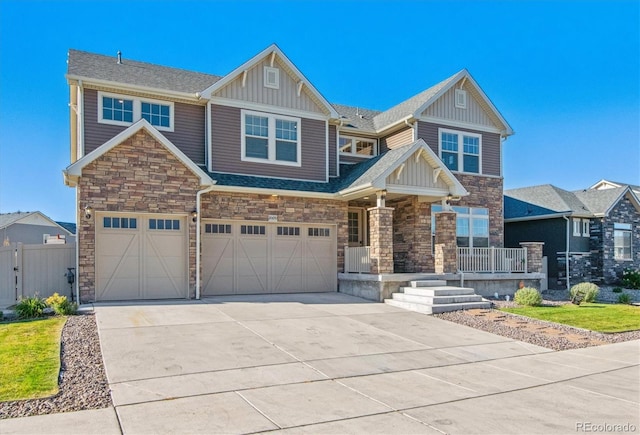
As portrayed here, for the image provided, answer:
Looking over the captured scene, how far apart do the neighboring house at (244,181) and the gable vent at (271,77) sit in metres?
0.04

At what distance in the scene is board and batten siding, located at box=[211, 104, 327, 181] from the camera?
15.6 metres

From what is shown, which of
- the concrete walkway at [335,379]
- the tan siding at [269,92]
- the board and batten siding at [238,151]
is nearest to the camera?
the concrete walkway at [335,379]

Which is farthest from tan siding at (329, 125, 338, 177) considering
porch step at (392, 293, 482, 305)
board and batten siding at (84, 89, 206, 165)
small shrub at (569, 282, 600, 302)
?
small shrub at (569, 282, 600, 302)

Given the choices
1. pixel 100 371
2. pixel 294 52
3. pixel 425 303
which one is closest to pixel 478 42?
pixel 294 52

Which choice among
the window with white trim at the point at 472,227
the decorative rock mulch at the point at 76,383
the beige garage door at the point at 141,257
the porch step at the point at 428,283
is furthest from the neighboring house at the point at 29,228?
the decorative rock mulch at the point at 76,383

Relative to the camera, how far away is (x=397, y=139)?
19.2 metres

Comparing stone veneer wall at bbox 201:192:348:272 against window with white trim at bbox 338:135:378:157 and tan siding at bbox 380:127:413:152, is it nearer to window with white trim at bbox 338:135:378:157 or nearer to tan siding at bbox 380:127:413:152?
window with white trim at bbox 338:135:378:157

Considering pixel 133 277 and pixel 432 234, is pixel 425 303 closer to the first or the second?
pixel 432 234

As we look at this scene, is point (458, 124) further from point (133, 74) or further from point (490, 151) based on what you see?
point (133, 74)

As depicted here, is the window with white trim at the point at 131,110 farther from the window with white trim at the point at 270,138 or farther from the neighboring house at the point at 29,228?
the neighboring house at the point at 29,228

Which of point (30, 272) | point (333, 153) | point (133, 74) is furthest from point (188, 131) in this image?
point (30, 272)

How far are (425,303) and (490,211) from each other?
807 cm

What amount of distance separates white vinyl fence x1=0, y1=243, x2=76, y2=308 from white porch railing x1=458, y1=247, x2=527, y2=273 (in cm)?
1272

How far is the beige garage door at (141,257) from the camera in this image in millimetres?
12578
